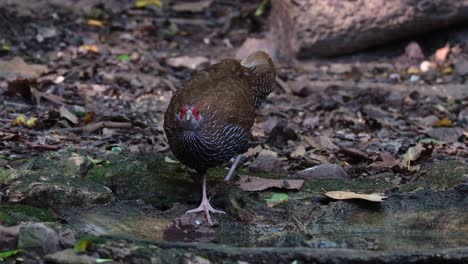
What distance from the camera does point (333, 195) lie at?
4691 mm

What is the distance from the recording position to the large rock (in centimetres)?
927

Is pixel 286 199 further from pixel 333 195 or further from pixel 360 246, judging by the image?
pixel 360 246

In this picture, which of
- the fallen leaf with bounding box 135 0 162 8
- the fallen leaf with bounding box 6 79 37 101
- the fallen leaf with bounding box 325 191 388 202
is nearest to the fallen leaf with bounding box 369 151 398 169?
the fallen leaf with bounding box 325 191 388 202

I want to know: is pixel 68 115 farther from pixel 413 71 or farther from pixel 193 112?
pixel 413 71

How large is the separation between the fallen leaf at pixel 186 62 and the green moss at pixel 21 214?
5161mm

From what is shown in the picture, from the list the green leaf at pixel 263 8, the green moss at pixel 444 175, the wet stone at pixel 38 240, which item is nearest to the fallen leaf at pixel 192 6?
the green leaf at pixel 263 8

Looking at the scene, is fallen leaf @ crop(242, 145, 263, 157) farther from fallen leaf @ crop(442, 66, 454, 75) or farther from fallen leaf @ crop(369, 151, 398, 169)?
fallen leaf @ crop(442, 66, 454, 75)

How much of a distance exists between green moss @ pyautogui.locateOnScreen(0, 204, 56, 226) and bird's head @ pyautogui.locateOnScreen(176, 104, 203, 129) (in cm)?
90

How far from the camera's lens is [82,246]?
3.52 metres

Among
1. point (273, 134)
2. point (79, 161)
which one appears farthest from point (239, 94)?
point (273, 134)

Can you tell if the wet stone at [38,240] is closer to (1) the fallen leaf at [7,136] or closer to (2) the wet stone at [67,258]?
(2) the wet stone at [67,258]

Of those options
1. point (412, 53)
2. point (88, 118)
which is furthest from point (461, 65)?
point (88, 118)

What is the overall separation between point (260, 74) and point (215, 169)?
73cm

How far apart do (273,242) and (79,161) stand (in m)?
1.44
